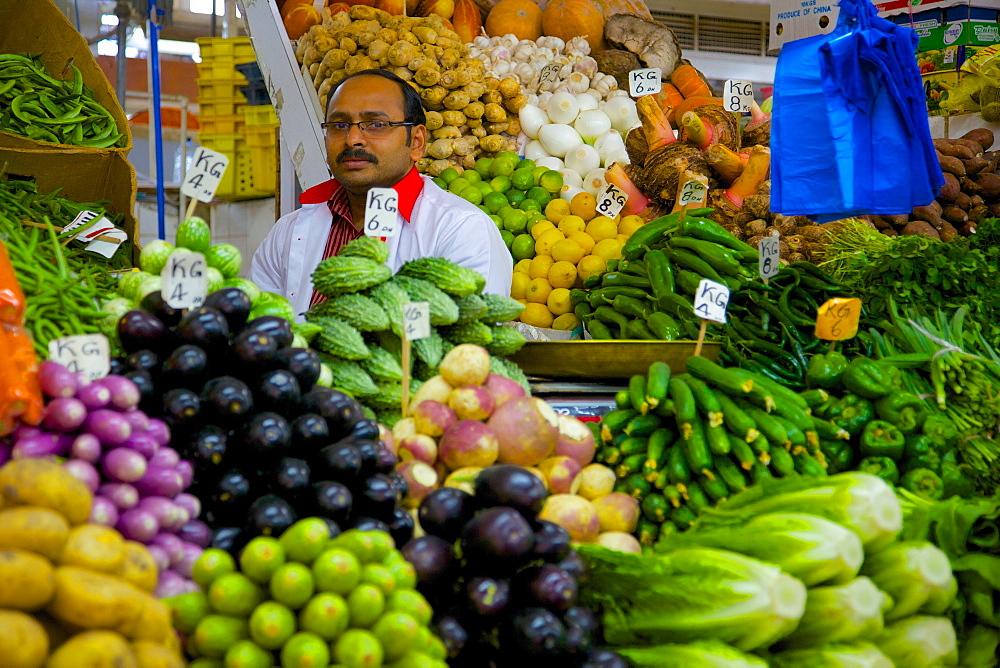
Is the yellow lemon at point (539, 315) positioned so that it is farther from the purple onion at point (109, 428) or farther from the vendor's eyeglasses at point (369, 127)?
the purple onion at point (109, 428)

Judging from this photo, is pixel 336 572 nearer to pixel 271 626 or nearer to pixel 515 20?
pixel 271 626

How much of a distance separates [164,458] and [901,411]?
5.99ft

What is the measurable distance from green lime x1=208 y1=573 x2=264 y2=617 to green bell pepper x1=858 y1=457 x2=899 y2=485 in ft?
5.18

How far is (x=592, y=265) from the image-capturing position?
4793mm

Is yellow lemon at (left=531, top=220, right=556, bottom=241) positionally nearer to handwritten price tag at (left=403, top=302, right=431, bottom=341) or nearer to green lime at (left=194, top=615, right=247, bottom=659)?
handwritten price tag at (left=403, top=302, right=431, bottom=341)

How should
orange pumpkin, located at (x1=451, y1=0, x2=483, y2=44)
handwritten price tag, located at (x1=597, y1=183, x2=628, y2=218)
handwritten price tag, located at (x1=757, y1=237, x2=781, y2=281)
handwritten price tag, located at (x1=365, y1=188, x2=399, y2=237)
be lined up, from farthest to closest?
orange pumpkin, located at (x1=451, y1=0, x2=483, y2=44)
handwritten price tag, located at (x1=597, y1=183, x2=628, y2=218)
handwritten price tag, located at (x1=757, y1=237, x2=781, y2=281)
handwritten price tag, located at (x1=365, y1=188, x2=399, y2=237)

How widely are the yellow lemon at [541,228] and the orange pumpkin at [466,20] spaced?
1811 mm

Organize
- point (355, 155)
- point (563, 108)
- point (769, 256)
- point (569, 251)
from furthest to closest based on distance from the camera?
point (563, 108) → point (569, 251) → point (355, 155) → point (769, 256)

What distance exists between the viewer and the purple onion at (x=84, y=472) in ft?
4.60

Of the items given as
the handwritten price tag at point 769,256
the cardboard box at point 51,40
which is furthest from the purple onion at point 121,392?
the cardboard box at point 51,40

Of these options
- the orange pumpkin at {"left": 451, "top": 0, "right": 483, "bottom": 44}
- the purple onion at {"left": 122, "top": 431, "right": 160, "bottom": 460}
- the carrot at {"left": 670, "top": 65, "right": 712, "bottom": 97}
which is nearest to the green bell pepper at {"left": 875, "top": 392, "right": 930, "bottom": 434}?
the purple onion at {"left": 122, "top": 431, "right": 160, "bottom": 460}

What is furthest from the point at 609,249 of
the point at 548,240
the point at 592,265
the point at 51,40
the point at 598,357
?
the point at 51,40

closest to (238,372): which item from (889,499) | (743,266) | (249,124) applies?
(889,499)

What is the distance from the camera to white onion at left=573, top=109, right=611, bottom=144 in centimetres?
576
